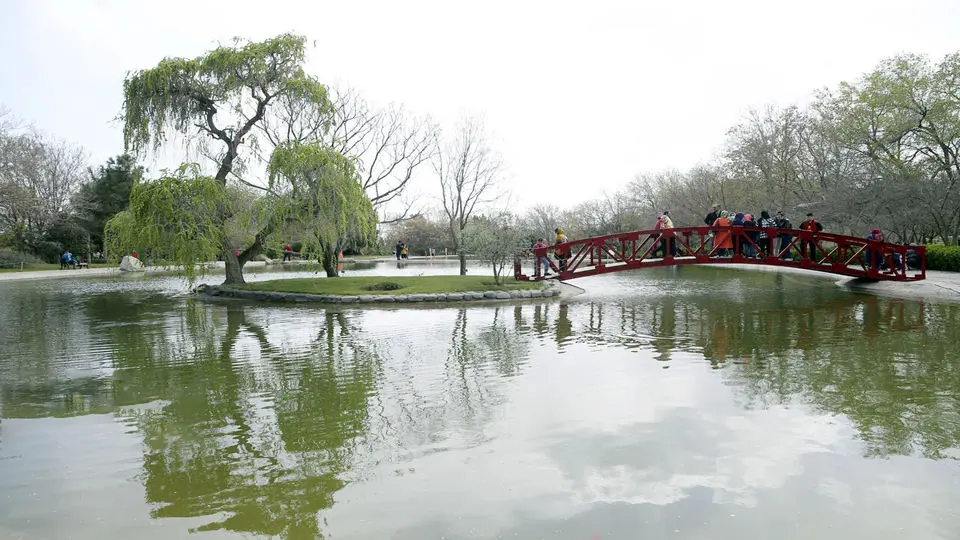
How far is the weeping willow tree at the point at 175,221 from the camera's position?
1916 cm

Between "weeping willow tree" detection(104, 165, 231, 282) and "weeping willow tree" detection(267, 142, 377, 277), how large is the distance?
2.12 metres

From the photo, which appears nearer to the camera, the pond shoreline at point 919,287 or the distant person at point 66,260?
the pond shoreline at point 919,287

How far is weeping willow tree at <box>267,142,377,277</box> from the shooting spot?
20.0m

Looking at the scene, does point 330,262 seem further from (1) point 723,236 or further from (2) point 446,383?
(2) point 446,383

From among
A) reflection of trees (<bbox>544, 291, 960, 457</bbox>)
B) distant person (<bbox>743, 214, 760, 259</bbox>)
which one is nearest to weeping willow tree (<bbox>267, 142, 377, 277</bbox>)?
reflection of trees (<bbox>544, 291, 960, 457</bbox>)

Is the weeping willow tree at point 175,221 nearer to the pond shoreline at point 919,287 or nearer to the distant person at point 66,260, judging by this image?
the pond shoreline at point 919,287

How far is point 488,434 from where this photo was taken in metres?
6.05

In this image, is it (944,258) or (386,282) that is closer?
(386,282)

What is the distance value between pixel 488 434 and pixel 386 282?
1484 cm

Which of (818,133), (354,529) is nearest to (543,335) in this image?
(354,529)

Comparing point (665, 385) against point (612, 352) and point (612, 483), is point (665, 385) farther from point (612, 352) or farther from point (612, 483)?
point (612, 483)

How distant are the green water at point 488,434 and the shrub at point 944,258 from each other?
1348cm

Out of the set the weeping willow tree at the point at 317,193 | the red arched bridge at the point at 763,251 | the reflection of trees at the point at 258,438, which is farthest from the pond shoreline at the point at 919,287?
the reflection of trees at the point at 258,438

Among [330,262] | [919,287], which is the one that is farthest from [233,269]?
[919,287]
